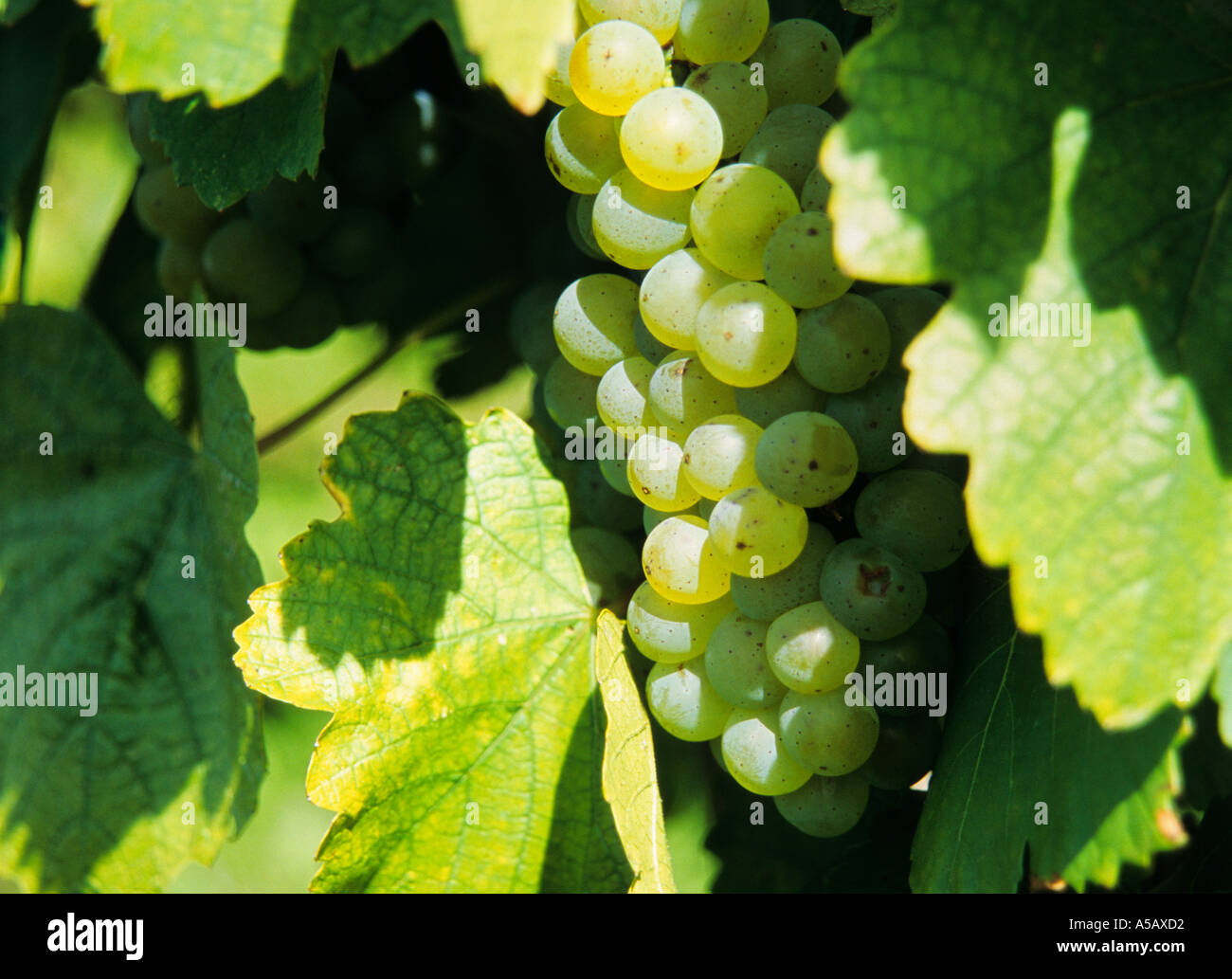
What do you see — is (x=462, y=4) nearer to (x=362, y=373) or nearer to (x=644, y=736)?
(x=644, y=736)

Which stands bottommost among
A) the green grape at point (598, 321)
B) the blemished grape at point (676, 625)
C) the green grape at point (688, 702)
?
the green grape at point (688, 702)

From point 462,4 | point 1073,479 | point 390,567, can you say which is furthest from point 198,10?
point 1073,479

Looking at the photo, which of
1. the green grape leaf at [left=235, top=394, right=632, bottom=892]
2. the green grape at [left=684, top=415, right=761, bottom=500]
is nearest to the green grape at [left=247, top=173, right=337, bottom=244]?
the green grape leaf at [left=235, top=394, right=632, bottom=892]

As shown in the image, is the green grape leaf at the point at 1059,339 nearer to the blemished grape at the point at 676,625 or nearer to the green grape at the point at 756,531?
the green grape at the point at 756,531

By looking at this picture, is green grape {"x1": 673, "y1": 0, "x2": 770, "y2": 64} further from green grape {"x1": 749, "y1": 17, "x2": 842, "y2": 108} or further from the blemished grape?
the blemished grape

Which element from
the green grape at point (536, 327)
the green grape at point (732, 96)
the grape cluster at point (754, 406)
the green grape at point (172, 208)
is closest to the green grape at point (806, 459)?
the grape cluster at point (754, 406)
